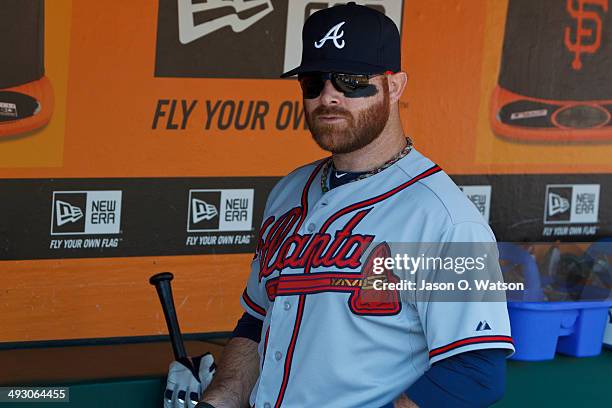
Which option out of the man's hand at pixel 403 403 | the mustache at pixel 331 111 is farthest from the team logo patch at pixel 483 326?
the mustache at pixel 331 111

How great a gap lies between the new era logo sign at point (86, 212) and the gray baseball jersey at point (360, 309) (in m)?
1.03

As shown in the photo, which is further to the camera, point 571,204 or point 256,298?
point 571,204

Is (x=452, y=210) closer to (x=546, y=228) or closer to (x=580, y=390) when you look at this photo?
(x=580, y=390)

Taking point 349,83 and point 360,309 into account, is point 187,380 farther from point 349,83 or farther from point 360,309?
point 349,83

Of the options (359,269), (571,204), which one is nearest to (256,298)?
(359,269)

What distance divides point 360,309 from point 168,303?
0.91m

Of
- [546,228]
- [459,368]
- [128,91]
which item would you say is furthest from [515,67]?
[459,368]

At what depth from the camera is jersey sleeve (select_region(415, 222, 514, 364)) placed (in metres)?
1.81

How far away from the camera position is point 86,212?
117 inches

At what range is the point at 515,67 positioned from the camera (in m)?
3.61

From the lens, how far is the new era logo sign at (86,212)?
2.94 m

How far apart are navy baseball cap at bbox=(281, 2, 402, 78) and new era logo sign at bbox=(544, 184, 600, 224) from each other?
1845 millimetres
